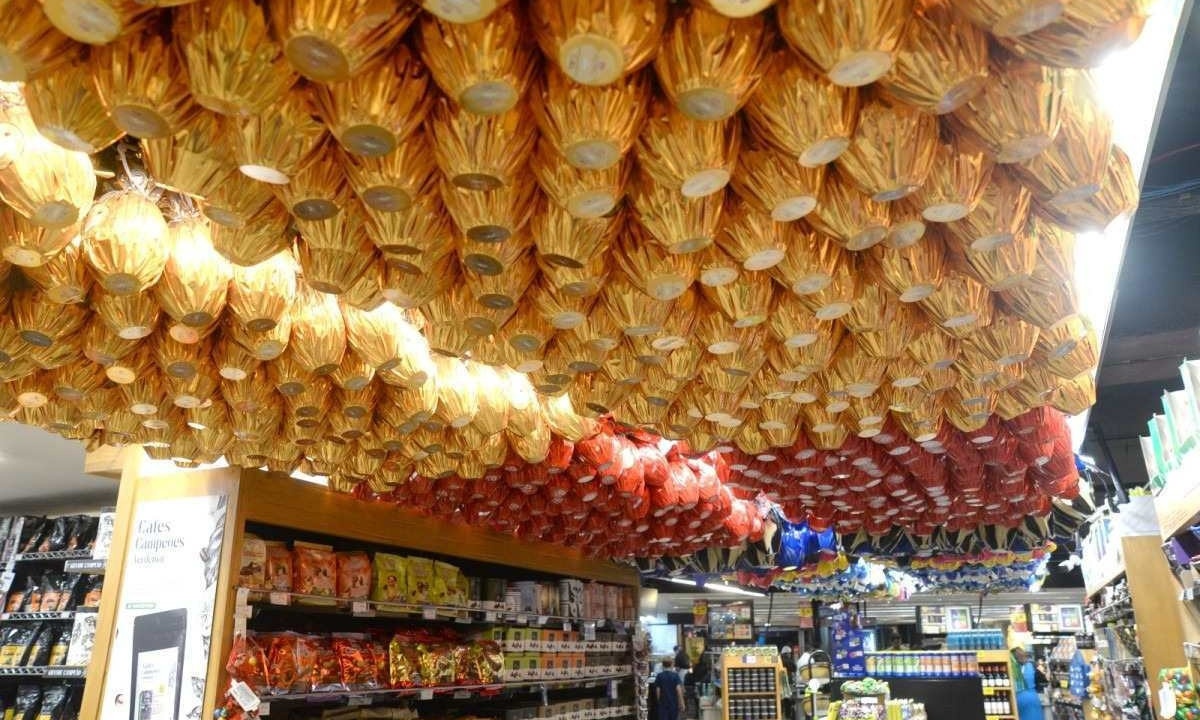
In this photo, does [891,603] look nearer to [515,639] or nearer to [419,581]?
[515,639]

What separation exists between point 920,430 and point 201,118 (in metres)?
2.87

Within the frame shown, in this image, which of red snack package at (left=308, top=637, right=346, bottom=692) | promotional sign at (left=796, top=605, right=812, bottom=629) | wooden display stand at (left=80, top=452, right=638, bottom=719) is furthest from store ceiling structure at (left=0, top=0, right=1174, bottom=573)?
promotional sign at (left=796, top=605, right=812, bottom=629)

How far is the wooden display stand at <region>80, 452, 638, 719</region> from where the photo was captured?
4.23 m

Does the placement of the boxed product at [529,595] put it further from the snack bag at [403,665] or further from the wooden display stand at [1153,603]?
the wooden display stand at [1153,603]

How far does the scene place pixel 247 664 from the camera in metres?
4.16

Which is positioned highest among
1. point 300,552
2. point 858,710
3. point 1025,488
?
point 1025,488

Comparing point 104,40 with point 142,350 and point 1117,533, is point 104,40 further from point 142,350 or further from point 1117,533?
point 1117,533

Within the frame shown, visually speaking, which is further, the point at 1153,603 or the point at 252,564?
the point at 1153,603

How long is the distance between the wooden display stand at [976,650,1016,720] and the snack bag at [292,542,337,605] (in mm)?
8737

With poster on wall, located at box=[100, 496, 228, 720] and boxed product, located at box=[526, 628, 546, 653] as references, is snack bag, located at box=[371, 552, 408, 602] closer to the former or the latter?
poster on wall, located at box=[100, 496, 228, 720]

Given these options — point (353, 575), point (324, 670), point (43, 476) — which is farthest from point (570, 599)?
point (43, 476)

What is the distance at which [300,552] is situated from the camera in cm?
482

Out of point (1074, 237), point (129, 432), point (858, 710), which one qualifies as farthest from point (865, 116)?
point (858, 710)

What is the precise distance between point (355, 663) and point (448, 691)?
981mm
